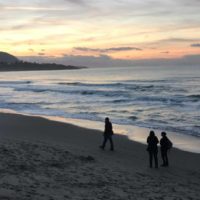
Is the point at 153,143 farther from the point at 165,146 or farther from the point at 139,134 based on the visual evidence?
the point at 139,134

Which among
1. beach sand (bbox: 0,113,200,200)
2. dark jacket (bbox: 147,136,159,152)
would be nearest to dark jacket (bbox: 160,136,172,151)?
dark jacket (bbox: 147,136,159,152)

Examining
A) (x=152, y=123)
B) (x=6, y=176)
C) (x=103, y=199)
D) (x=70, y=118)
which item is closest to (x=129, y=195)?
(x=103, y=199)

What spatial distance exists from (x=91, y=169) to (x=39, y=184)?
9.26 ft

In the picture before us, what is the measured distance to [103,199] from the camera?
9.67 meters

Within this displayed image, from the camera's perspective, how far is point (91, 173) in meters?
12.3

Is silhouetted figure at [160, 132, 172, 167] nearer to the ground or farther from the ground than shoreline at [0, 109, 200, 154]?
farther from the ground

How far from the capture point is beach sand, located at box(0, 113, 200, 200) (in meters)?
10.1

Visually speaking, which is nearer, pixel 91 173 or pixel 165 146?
pixel 91 173

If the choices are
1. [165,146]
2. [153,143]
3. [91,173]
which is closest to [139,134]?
[165,146]

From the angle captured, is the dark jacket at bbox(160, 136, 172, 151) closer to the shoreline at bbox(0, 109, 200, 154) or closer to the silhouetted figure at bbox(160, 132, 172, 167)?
the silhouetted figure at bbox(160, 132, 172, 167)

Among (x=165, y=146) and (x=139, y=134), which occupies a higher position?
(x=165, y=146)

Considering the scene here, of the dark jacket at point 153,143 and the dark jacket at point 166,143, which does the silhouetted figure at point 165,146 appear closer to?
the dark jacket at point 166,143

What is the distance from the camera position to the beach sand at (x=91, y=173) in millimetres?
10062

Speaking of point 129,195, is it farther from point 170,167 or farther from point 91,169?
point 170,167
